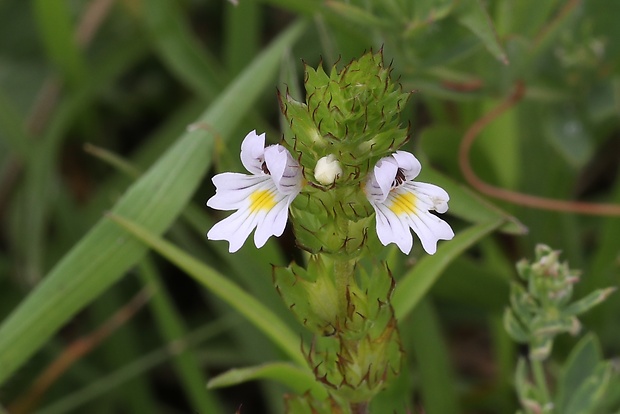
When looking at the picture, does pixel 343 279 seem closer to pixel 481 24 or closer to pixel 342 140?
pixel 342 140

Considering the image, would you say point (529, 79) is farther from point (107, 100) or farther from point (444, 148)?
point (107, 100)

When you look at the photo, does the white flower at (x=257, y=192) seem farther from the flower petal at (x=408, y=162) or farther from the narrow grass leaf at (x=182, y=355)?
the narrow grass leaf at (x=182, y=355)

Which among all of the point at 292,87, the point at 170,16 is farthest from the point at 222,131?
the point at 170,16

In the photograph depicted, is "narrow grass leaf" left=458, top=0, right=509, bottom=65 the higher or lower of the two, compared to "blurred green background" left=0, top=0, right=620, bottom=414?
higher

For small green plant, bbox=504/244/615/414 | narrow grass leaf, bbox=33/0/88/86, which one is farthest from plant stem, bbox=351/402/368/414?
narrow grass leaf, bbox=33/0/88/86

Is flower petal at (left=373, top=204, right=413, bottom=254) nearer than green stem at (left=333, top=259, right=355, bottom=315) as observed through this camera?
Yes

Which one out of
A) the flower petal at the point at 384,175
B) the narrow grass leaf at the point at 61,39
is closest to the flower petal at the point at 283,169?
the flower petal at the point at 384,175

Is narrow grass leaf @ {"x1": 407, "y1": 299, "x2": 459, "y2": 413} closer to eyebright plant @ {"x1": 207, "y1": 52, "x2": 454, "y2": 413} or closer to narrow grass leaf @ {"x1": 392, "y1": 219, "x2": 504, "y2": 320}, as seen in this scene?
narrow grass leaf @ {"x1": 392, "y1": 219, "x2": 504, "y2": 320}

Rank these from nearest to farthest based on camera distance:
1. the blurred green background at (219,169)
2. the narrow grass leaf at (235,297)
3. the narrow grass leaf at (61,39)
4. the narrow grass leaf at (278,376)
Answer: the narrow grass leaf at (278,376)
the narrow grass leaf at (235,297)
the blurred green background at (219,169)
the narrow grass leaf at (61,39)
